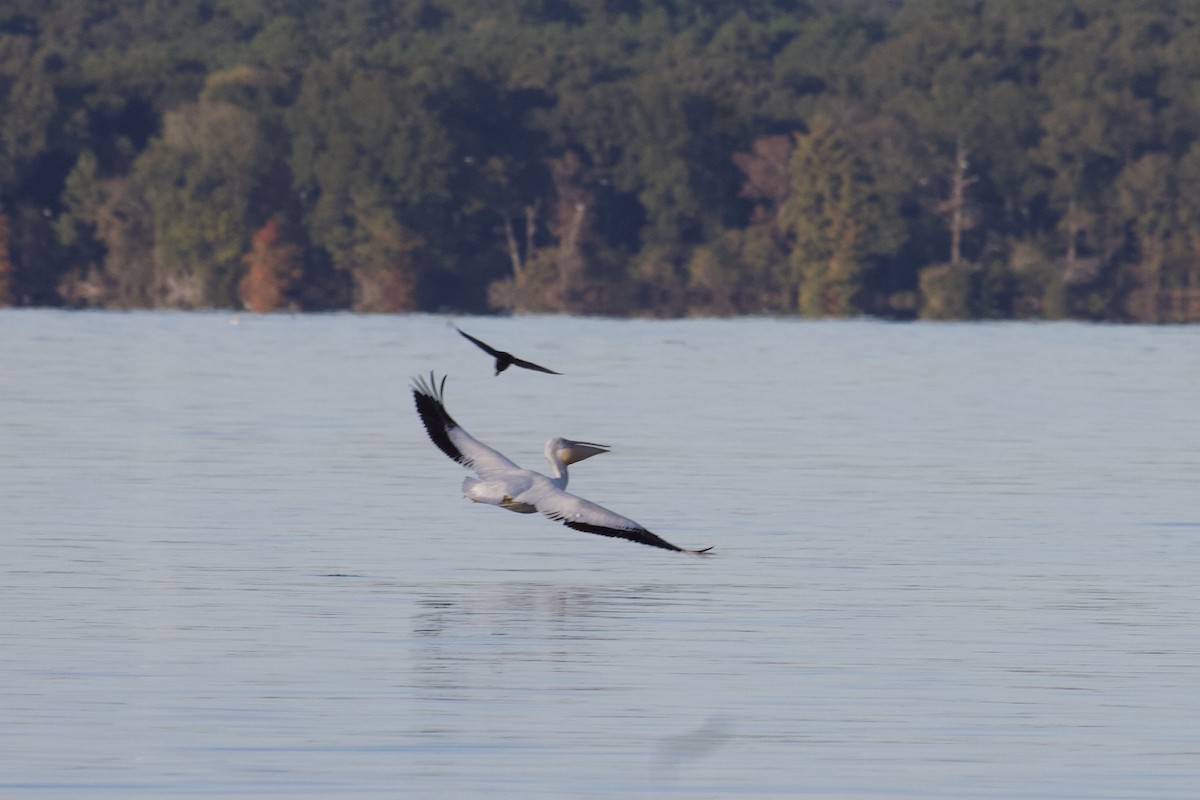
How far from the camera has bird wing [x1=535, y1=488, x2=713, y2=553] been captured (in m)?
12.6

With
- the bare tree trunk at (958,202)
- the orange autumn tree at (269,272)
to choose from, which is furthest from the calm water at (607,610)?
the bare tree trunk at (958,202)

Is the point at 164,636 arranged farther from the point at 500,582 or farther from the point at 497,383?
the point at 497,383

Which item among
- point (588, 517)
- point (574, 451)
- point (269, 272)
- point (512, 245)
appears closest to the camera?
point (588, 517)

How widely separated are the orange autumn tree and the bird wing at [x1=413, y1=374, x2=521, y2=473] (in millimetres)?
74387

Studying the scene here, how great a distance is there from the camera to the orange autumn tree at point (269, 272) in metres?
88.9

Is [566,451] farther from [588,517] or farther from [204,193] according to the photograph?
[204,193]

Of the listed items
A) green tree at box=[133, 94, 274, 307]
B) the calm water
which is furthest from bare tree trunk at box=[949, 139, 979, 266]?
the calm water

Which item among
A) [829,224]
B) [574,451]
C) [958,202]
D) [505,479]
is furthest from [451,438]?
[958,202]

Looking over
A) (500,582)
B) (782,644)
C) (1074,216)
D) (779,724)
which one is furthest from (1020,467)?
(1074,216)

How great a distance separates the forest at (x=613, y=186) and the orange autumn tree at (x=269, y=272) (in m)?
0.12

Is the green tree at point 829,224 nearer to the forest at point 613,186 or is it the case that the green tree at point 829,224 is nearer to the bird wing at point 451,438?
the forest at point 613,186

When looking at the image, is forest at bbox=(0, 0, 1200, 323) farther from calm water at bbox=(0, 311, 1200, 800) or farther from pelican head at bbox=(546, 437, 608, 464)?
pelican head at bbox=(546, 437, 608, 464)

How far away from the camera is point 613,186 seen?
9581 centimetres

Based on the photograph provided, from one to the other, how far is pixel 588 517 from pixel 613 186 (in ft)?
272
